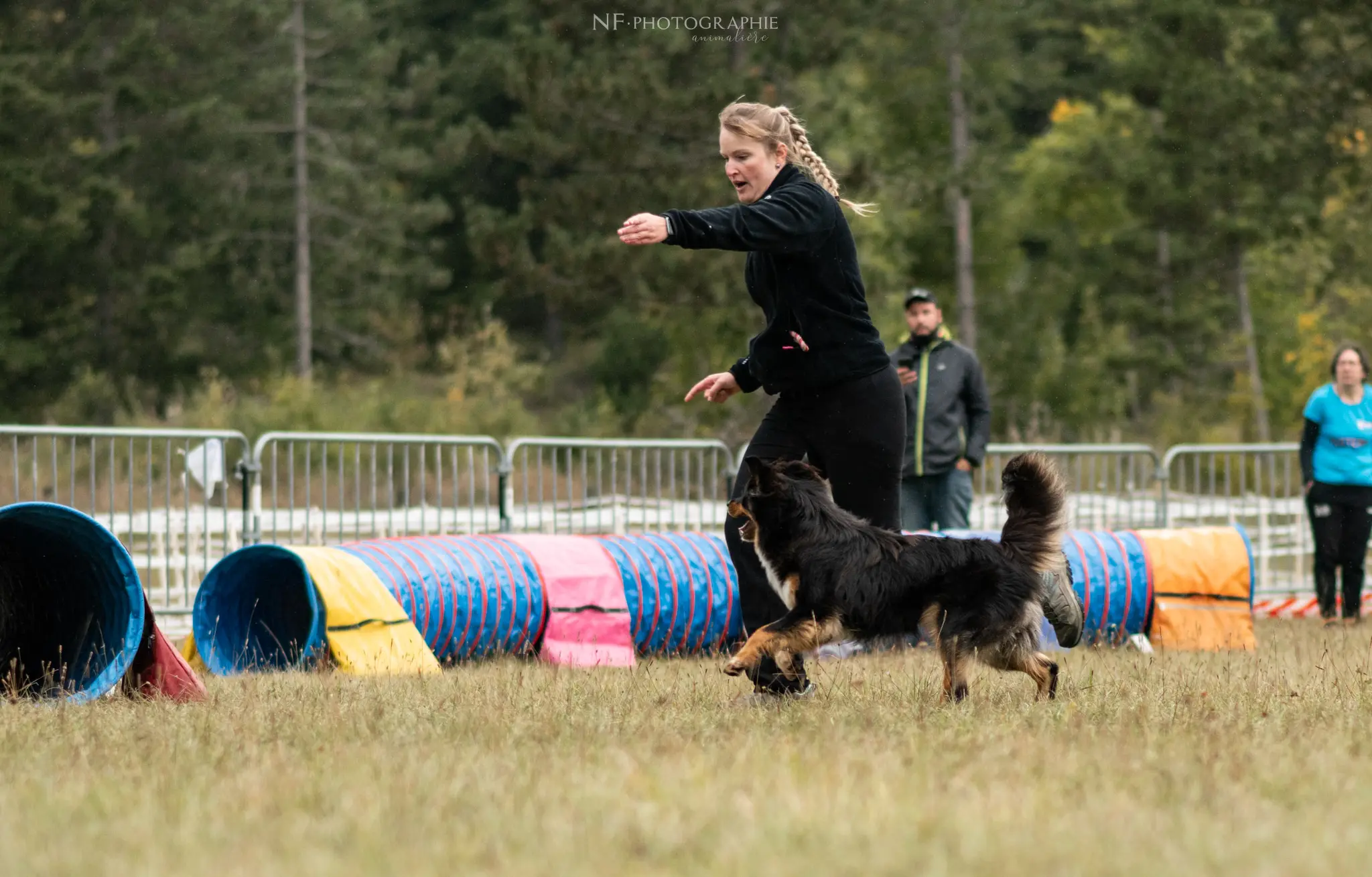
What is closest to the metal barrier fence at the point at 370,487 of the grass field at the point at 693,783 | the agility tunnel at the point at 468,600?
the agility tunnel at the point at 468,600

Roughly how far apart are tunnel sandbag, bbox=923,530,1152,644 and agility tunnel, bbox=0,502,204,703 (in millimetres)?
4541

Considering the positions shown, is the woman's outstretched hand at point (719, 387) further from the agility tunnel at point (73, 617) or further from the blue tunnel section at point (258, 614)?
the blue tunnel section at point (258, 614)

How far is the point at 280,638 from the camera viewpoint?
8438 millimetres

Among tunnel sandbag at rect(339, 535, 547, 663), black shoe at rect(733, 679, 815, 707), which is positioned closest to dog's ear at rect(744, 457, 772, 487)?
black shoe at rect(733, 679, 815, 707)

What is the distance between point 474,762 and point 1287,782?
1.98m

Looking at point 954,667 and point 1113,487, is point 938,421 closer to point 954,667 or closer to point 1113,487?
point 1113,487

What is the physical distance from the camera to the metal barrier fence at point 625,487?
11898 mm

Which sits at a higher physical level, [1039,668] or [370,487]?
[370,487]

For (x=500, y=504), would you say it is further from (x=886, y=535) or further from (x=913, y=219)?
(x=913, y=219)

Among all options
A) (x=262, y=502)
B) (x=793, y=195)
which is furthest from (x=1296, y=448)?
(x=793, y=195)

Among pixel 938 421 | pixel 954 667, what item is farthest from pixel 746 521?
pixel 938 421

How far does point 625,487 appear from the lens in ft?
39.7

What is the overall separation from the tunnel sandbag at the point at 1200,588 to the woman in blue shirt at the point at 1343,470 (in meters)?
1.70

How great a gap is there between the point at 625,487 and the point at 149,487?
3536 mm
